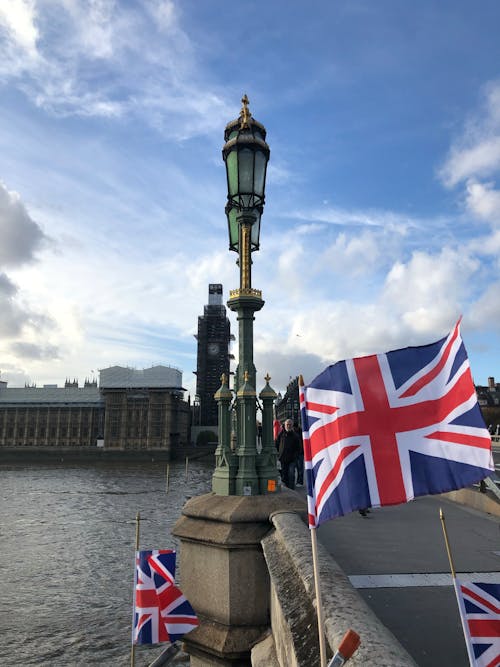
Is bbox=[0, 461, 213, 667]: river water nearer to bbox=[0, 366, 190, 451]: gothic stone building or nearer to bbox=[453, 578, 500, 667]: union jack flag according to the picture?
bbox=[453, 578, 500, 667]: union jack flag

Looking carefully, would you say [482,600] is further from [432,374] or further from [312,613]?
[432,374]

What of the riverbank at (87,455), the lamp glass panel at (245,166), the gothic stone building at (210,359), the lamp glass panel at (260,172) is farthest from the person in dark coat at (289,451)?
the gothic stone building at (210,359)

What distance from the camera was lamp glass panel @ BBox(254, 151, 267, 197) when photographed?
9.70 m

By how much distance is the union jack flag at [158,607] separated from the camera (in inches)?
220

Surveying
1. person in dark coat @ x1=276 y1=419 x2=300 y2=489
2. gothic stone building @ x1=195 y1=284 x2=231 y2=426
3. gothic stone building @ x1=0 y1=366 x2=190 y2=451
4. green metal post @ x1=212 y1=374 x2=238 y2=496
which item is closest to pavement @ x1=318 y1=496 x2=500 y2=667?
green metal post @ x1=212 y1=374 x2=238 y2=496

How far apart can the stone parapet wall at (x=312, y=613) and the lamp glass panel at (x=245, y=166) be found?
637 centimetres

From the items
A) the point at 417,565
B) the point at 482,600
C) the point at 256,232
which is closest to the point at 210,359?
the point at 256,232

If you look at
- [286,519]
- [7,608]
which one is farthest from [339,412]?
[7,608]

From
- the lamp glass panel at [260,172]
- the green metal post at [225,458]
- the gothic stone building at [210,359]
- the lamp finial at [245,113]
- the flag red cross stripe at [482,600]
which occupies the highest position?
the gothic stone building at [210,359]

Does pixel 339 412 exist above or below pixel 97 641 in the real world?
above

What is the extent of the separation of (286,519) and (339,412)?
3689mm

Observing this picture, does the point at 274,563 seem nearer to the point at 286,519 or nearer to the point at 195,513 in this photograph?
the point at 286,519

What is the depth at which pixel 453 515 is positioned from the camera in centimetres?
1154

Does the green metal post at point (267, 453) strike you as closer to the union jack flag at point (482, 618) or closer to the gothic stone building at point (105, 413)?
the union jack flag at point (482, 618)
